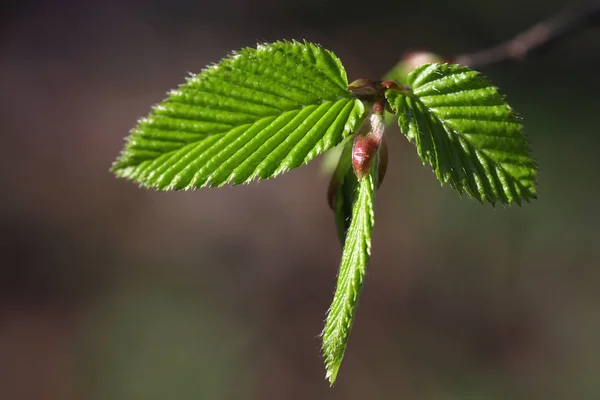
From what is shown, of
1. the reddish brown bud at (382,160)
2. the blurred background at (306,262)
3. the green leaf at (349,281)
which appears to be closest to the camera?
the green leaf at (349,281)

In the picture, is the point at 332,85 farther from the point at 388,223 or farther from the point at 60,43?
the point at 60,43

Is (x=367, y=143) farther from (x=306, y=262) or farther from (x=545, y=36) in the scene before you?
(x=306, y=262)

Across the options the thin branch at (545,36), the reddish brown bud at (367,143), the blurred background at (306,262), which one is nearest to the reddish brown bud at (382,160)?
the reddish brown bud at (367,143)

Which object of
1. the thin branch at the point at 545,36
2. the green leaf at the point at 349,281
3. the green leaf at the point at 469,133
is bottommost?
the green leaf at the point at 349,281

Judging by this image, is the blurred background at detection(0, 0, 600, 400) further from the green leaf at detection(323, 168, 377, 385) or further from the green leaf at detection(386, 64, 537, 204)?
the green leaf at detection(323, 168, 377, 385)

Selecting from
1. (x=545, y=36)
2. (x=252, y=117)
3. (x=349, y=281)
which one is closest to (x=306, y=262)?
(x=545, y=36)

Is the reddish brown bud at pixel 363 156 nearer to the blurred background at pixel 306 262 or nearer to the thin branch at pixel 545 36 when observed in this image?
the thin branch at pixel 545 36

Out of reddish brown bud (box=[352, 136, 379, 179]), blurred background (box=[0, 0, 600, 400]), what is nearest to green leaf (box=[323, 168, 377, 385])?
reddish brown bud (box=[352, 136, 379, 179])
